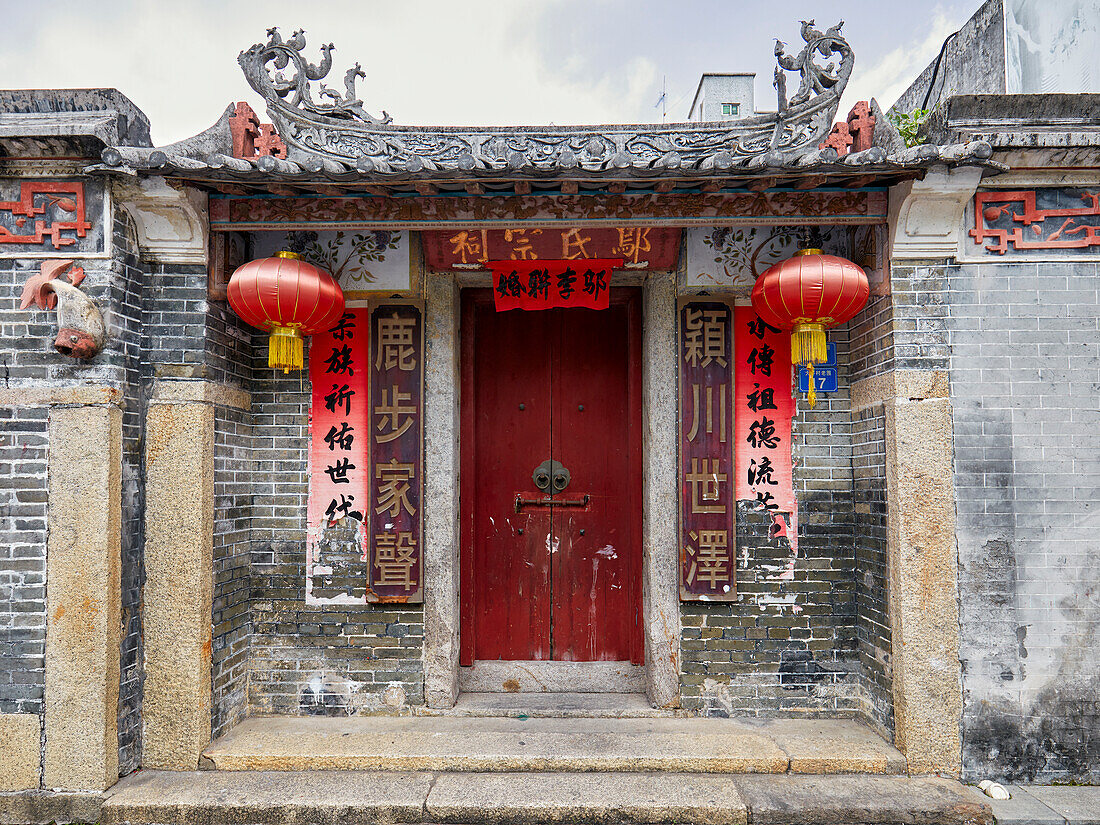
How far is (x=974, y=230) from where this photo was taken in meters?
3.97

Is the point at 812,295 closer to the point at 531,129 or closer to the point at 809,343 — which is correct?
the point at 809,343

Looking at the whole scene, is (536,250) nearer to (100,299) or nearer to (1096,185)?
(100,299)

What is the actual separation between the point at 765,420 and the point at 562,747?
2.46m

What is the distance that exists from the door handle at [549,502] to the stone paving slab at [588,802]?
1.87m

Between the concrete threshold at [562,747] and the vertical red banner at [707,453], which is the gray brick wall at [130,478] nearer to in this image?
the concrete threshold at [562,747]

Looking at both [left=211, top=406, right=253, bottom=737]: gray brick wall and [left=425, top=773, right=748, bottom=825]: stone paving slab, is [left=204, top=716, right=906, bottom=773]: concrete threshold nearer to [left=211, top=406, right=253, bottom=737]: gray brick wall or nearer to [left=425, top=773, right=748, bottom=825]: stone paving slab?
[left=425, top=773, right=748, bottom=825]: stone paving slab

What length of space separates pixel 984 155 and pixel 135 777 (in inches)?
224

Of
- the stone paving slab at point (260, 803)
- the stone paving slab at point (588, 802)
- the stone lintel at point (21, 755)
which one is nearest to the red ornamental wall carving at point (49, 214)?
the stone lintel at point (21, 755)

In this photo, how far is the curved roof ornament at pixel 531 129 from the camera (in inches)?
159

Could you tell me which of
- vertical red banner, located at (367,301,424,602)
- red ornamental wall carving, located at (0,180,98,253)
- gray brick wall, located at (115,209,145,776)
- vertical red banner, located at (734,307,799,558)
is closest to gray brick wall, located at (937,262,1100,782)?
vertical red banner, located at (734,307,799,558)

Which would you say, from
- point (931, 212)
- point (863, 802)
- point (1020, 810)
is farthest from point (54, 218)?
point (1020, 810)

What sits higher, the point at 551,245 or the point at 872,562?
the point at 551,245

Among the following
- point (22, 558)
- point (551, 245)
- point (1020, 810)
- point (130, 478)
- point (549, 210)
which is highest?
point (549, 210)

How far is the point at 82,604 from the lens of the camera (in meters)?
3.68
